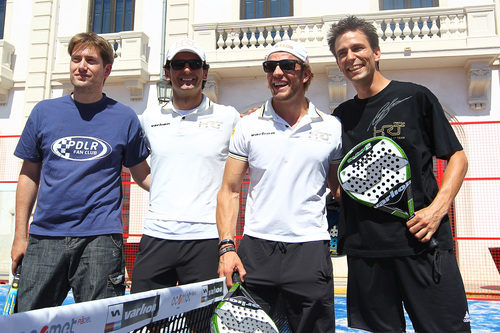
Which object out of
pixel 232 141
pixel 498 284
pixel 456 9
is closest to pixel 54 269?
pixel 232 141

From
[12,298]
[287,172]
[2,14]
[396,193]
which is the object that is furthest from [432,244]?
[2,14]

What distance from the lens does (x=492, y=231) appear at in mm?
Answer: 8750

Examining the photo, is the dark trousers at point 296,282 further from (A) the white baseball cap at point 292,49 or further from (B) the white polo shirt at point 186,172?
(A) the white baseball cap at point 292,49

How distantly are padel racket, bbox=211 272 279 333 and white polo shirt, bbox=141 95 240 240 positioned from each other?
81cm

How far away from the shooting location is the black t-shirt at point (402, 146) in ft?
7.00

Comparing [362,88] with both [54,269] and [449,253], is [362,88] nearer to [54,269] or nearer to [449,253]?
[449,253]

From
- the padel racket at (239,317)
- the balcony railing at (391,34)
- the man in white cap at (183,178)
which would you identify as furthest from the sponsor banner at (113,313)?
the balcony railing at (391,34)

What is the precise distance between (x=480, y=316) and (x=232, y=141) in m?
5.44

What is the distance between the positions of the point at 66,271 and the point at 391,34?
9511 millimetres

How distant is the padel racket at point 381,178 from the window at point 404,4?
9.83 meters

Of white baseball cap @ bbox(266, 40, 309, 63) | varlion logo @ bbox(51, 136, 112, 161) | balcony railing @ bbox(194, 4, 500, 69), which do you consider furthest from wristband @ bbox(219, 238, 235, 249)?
balcony railing @ bbox(194, 4, 500, 69)

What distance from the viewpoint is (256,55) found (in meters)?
10.1

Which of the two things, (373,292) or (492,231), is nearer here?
(373,292)

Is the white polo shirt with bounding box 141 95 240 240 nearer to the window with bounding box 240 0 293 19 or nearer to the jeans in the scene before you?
the jeans
